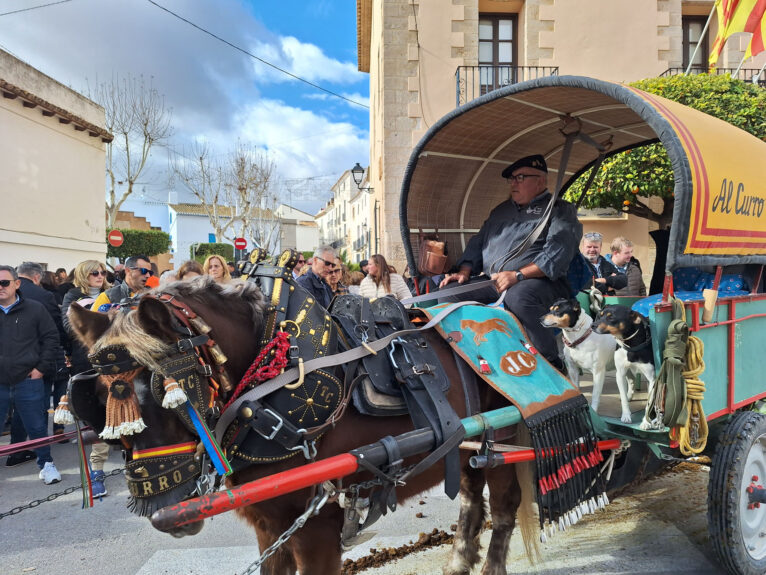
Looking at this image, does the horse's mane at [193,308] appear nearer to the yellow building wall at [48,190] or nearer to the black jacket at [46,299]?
the black jacket at [46,299]

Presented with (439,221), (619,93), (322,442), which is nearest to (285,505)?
(322,442)

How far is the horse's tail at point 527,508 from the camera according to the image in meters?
2.68

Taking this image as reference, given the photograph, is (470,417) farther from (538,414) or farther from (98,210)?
(98,210)

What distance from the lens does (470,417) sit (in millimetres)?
2273

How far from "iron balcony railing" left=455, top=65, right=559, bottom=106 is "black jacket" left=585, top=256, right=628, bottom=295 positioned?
7.13 meters

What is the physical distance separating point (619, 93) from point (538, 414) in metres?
1.63

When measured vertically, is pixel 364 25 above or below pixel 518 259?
above

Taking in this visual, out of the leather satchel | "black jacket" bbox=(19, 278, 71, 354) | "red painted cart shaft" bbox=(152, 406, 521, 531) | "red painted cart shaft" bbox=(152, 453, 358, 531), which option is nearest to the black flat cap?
the leather satchel

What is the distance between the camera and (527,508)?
2.94 metres

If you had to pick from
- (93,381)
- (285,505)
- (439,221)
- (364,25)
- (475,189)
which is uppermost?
(364,25)

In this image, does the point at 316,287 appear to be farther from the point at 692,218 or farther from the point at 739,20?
the point at 739,20

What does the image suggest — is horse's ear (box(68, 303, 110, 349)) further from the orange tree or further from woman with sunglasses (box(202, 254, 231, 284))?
the orange tree

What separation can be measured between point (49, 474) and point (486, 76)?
11603 millimetres

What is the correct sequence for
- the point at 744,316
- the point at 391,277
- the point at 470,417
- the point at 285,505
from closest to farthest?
1. the point at 285,505
2. the point at 470,417
3. the point at 744,316
4. the point at 391,277
